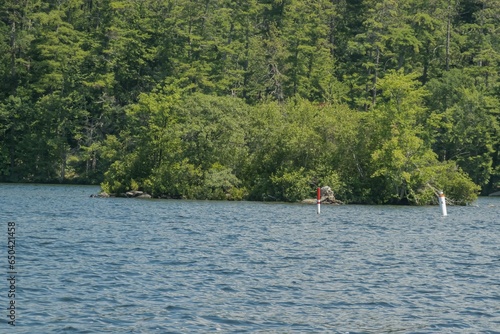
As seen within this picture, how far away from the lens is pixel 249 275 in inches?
904

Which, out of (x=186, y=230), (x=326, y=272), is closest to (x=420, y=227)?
(x=186, y=230)

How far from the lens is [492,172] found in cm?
8444

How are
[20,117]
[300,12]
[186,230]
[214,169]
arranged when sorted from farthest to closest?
1. [300,12]
2. [20,117]
3. [214,169]
4. [186,230]

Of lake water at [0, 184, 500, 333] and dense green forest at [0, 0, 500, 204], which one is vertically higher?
dense green forest at [0, 0, 500, 204]

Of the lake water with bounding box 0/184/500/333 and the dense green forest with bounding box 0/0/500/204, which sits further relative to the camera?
the dense green forest with bounding box 0/0/500/204

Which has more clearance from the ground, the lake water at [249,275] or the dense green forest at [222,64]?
the dense green forest at [222,64]

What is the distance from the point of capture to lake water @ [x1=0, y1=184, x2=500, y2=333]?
682 inches

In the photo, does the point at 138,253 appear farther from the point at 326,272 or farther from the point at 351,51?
the point at 351,51

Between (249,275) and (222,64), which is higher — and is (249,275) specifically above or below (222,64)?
below

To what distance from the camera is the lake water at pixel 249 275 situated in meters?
17.3

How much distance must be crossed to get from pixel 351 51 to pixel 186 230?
62630mm

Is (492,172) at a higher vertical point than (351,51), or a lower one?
lower

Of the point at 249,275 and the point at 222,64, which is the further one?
the point at 222,64

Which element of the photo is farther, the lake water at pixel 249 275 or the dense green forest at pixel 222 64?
the dense green forest at pixel 222 64
